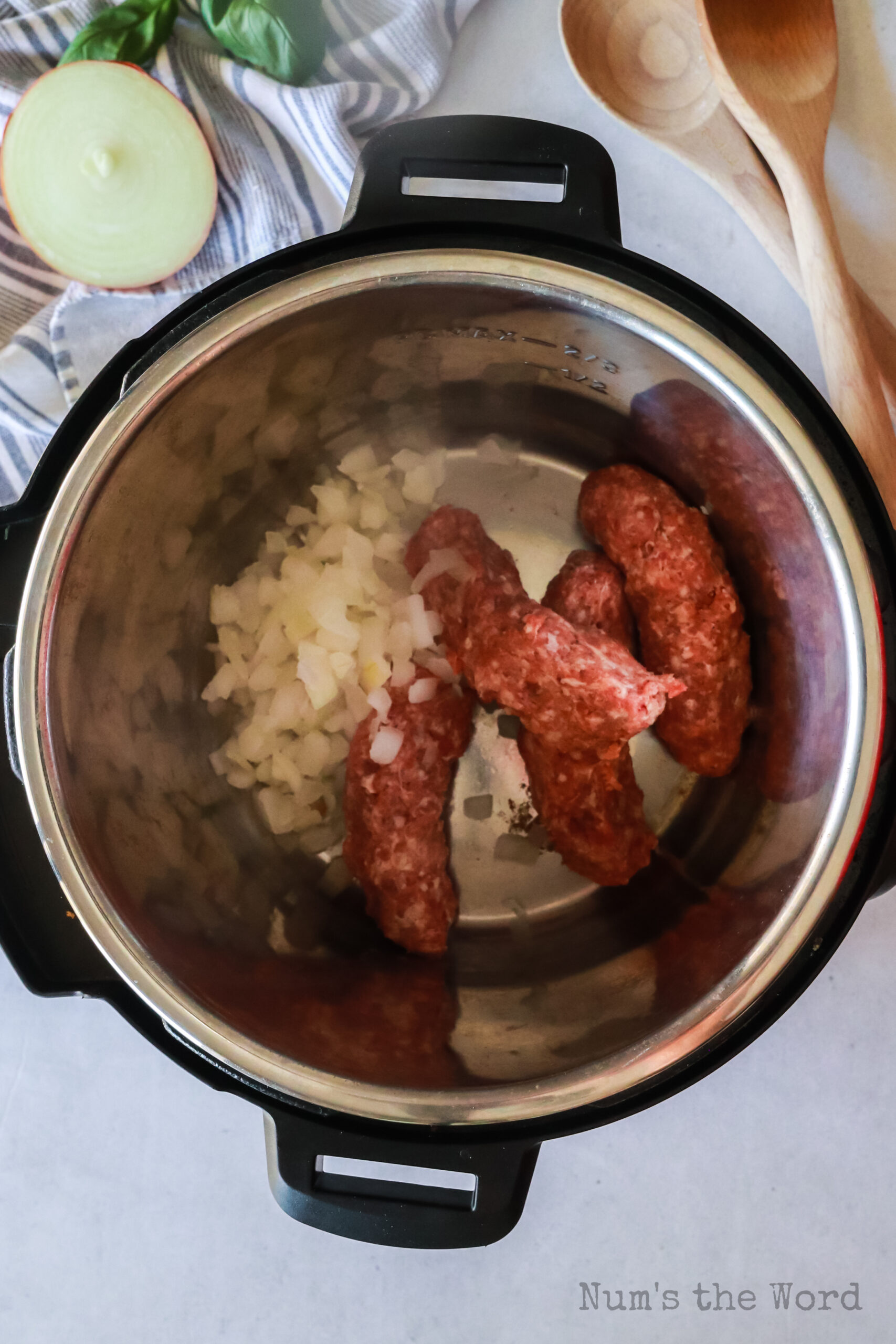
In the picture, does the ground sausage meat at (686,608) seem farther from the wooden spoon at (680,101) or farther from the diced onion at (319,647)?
the wooden spoon at (680,101)

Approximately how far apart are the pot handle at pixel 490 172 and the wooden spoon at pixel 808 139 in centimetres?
31

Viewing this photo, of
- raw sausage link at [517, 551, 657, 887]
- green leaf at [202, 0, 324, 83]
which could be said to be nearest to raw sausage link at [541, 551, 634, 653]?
raw sausage link at [517, 551, 657, 887]

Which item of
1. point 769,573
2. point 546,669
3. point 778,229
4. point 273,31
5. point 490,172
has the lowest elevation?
point 546,669

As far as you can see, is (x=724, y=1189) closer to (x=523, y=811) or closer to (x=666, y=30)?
(x=523, y=811)

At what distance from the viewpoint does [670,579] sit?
1034mm

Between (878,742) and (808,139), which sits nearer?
(878,742)

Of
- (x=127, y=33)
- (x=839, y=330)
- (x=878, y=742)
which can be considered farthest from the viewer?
(x=127, y=33)

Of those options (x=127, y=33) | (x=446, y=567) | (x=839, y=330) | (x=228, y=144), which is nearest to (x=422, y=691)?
(x=446, y=567)

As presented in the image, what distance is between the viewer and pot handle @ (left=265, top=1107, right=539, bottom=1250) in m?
0.84

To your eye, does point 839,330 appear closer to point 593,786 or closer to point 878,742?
point 878,742

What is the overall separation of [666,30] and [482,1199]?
137 centimetres

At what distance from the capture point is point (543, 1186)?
1194 mm

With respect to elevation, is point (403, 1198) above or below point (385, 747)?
below

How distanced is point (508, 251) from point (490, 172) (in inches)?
3.3
